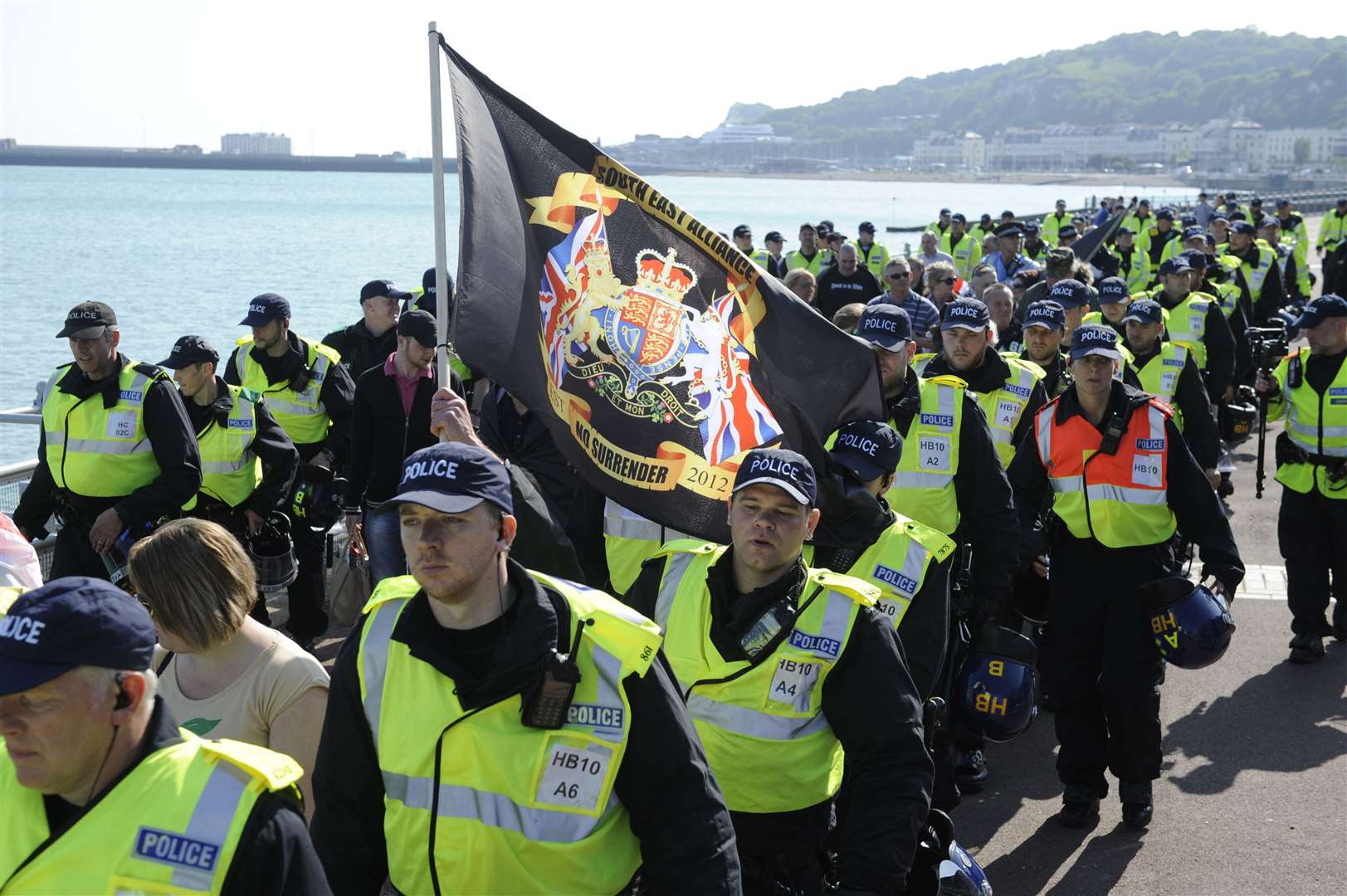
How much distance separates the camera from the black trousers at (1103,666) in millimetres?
6773

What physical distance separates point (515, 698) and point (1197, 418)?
6106 mm

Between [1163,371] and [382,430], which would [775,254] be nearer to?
[1163,371]

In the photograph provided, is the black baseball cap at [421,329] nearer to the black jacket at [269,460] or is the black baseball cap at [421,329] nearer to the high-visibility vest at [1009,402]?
the black jacket at [269,460]

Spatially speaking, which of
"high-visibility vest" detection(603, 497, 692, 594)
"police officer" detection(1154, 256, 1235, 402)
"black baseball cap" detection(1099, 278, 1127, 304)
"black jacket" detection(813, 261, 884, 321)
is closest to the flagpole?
"high-visibility vest" detection(603, 497, 692, 594)

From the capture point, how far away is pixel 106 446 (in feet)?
23.8

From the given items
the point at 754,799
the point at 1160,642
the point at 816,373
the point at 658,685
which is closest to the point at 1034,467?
the point at 1160,642

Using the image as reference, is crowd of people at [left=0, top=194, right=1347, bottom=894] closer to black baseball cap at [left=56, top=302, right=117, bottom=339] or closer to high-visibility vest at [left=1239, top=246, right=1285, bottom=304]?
black baseball cap at [left=56, top=302, right=117, bottom=339]

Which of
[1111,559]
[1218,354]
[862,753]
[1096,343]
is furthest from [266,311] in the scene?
[1218,354]

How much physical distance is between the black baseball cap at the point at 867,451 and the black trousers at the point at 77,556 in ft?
12.6

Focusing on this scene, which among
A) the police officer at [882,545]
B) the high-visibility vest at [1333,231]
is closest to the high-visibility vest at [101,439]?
the police officer at [882,545]

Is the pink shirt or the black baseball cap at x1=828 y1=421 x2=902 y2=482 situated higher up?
the black baseball cap at x1=828 y1=421 x2=902 y2=482

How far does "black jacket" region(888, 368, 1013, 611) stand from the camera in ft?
21.5

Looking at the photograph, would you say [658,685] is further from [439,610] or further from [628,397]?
[628,397]

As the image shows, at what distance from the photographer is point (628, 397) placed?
5.39 metres
